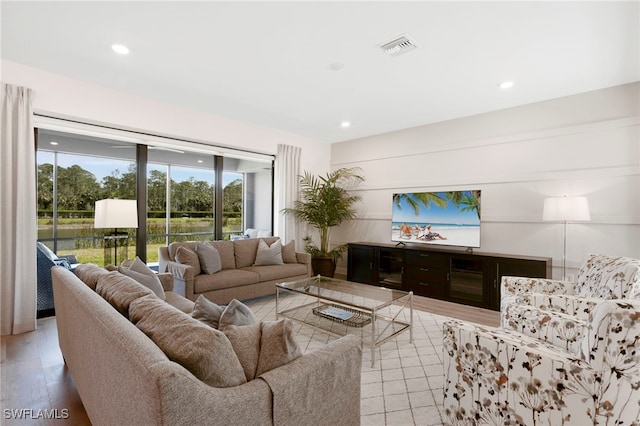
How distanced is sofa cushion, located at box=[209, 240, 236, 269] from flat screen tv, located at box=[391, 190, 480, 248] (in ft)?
8.32

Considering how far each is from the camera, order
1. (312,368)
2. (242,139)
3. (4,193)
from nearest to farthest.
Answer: (312,368) < (4,193) < (242,139)

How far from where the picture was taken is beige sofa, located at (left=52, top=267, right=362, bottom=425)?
880 millimetres

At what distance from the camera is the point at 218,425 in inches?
37.3

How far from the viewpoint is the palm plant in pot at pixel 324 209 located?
215 inches

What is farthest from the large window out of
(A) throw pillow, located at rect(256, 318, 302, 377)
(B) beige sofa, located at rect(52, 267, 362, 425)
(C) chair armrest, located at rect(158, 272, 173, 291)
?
(A) throw pillow, located at rect(256, 318, 302, 377)

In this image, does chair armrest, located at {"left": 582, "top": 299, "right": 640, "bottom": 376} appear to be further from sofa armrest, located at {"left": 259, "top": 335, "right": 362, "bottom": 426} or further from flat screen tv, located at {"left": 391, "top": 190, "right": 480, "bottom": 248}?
flat screen tv, located at {"left": 391, "top": 190, "right": 480, "bottom": 248}

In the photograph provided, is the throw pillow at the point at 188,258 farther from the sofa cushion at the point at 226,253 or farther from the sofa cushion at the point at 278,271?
the sofa cushion at the point at 278,271

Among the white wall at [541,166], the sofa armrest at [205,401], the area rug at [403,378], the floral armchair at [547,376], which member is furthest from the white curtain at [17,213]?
the white wall at [541,166]

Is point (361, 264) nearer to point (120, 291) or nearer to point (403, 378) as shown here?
point (403, 378)

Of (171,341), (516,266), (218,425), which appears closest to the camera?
(218,425)

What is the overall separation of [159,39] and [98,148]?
209 centimetres

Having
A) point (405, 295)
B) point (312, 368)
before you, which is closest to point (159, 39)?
point (312, 368)

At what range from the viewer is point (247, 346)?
123cm

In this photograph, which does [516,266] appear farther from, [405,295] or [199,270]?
[199,270]
